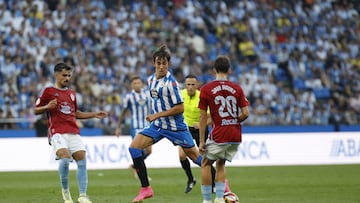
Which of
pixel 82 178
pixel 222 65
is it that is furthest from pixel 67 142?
pixel 222 65

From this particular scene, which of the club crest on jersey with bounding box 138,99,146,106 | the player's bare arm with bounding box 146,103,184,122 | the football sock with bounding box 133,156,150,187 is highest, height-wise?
the club crest on jersey with bounding box 138,99,146,106

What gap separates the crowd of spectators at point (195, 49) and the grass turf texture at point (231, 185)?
5.77 m

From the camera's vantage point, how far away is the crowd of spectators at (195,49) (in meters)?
28.2

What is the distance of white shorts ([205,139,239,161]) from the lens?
439 inches

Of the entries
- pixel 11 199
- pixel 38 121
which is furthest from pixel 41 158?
pixel 11 199

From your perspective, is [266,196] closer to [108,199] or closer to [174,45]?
[108,199]

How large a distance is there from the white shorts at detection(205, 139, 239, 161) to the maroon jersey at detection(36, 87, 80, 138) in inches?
101

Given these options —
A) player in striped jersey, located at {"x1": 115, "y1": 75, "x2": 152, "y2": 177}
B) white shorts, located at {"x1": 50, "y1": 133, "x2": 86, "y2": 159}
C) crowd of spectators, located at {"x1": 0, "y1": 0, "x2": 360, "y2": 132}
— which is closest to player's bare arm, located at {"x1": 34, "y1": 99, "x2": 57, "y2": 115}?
white shorts, located at {"x1": 50, "y1": 133, "x2": 86, "y2": 159}

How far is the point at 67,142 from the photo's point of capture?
41.0 feet

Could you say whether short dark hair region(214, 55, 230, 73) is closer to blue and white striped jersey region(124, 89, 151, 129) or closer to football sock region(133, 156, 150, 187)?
football sock region(133, 156, 150, 187)

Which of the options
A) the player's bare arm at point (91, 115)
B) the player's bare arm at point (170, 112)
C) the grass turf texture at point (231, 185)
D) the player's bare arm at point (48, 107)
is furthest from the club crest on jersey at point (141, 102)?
the player's bare arm at point (48, 107)

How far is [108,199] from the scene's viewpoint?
1370 centimetres

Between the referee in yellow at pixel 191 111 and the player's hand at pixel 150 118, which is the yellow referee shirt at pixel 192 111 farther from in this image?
the player's hand at pixel 150 118

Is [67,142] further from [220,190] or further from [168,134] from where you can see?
[220,190]
